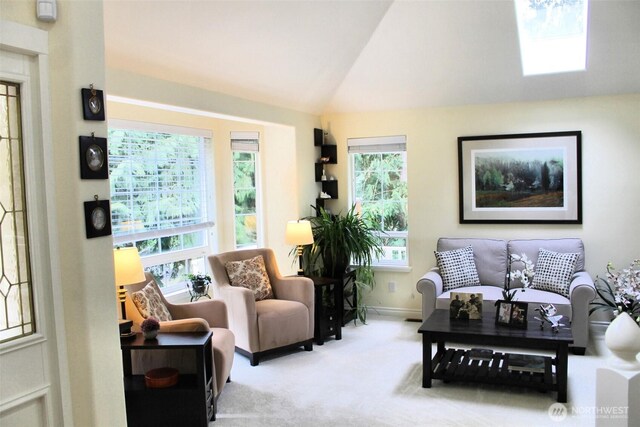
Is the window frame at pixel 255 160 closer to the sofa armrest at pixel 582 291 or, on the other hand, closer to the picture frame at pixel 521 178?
the picture frame at pixel 521 178

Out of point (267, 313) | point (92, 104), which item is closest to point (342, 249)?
point (267, 313)

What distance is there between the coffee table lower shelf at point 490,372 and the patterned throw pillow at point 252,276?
1686 millimetres

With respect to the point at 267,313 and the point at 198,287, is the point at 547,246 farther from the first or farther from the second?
the point at 198,287

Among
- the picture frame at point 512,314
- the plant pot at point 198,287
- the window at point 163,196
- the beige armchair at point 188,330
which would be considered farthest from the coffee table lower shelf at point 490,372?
the window at point 163,196

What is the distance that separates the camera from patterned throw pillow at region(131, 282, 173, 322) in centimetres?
375

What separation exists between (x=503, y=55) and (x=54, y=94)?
13.7ft

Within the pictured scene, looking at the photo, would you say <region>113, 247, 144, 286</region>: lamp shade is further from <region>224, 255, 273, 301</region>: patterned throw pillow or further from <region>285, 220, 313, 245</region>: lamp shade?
<region>285, 220, 313, 245</region>: lamp shade

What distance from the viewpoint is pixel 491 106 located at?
566cm

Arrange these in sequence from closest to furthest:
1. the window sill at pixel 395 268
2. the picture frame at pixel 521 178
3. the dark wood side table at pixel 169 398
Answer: the dark wood side table at pixel 169 398, the picture frame at pixel 521 178, the window sill at pixel 395 268

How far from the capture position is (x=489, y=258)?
18.1 feet

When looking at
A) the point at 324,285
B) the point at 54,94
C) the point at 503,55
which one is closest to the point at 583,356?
the point at 324,285

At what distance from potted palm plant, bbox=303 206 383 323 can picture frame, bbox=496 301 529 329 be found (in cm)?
180

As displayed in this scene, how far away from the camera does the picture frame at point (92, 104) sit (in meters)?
2.29

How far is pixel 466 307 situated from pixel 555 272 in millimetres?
1259
